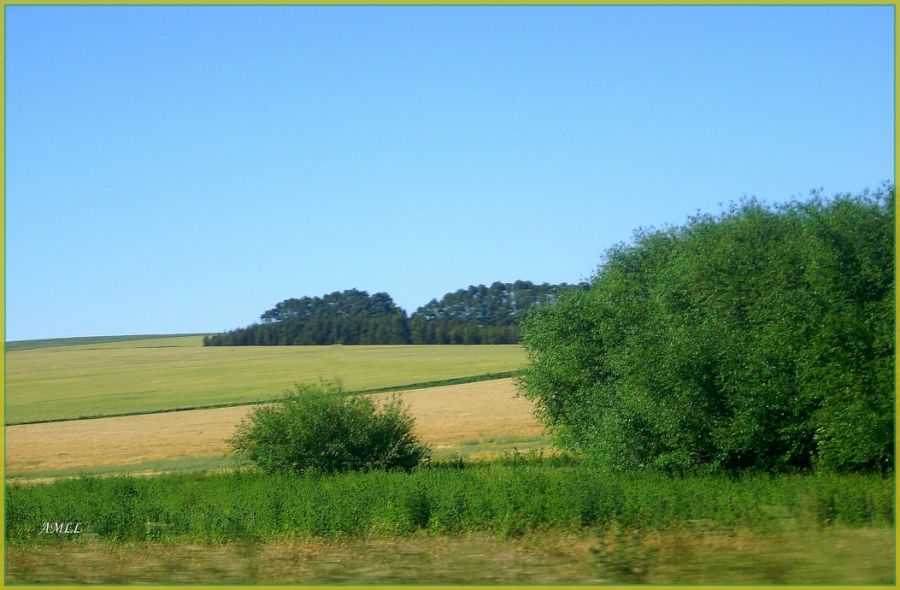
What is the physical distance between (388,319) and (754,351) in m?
65.5

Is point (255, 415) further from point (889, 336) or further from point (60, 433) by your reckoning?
point (889, 336)

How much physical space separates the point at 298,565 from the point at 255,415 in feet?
96.3

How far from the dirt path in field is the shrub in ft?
19.0

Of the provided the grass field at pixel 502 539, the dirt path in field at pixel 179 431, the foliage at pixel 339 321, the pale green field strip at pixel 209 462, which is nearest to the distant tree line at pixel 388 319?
the foliage at pixel 339 321

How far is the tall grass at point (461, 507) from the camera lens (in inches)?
440

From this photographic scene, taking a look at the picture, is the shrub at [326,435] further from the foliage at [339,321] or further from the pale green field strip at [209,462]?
the foliage at [339,321]

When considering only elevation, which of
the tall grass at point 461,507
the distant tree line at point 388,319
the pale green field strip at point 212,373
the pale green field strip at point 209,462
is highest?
the distant tree line at point 388,319

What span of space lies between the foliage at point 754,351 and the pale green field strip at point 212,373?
3301 centimetres

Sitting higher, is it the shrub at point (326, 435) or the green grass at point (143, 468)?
the shrub at point (326, 435)

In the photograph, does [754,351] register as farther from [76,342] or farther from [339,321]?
[76,342]

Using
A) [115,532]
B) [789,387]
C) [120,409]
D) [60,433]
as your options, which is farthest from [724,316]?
[120,409]

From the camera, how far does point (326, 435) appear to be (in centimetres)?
3497

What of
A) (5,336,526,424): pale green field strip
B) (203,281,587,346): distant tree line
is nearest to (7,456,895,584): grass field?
(5,336,526,424): pale green field strip

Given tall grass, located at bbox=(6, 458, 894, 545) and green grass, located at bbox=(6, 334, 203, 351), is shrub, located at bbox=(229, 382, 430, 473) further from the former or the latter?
green grass, located at bbox=(6, 334, 203, 351)
